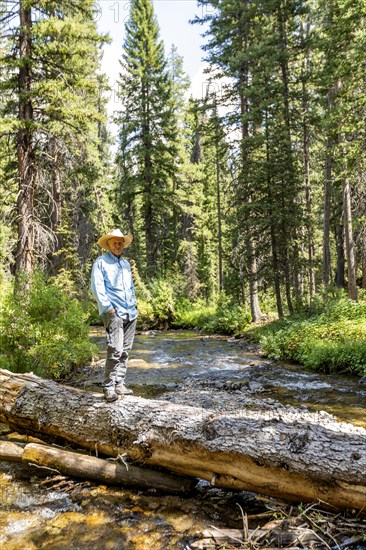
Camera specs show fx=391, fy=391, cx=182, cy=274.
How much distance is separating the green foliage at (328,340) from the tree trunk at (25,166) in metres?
7.90

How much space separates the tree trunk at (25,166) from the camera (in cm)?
1070

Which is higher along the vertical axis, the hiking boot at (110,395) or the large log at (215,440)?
the hiking boot at (110,395)

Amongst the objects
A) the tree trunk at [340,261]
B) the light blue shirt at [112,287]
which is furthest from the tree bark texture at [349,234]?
the light blue shirt at [112,287]

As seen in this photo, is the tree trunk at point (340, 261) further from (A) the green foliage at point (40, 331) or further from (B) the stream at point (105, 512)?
(A) the green foliage at point (40, 331)

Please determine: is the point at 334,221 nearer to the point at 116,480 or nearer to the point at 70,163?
the point at 70,163

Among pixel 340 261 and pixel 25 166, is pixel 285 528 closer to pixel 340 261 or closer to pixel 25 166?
pixel 25 166

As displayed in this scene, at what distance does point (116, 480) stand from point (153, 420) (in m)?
0.75

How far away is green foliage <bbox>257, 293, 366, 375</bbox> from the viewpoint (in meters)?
10.2

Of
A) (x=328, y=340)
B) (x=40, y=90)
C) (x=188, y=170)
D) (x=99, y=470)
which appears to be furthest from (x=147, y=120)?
(x=99, y=470)

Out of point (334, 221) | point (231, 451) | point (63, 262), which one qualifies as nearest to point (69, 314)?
point (231, 451)

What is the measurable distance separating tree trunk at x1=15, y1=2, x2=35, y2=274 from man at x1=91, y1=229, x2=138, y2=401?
228 inches

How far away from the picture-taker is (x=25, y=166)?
1098cm

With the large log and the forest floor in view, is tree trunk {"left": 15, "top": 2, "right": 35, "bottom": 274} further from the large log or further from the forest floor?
the forest floor

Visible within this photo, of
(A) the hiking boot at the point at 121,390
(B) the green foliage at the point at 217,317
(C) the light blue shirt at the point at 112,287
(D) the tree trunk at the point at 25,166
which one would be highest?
(D) the tree trunk at the point at 25,166
